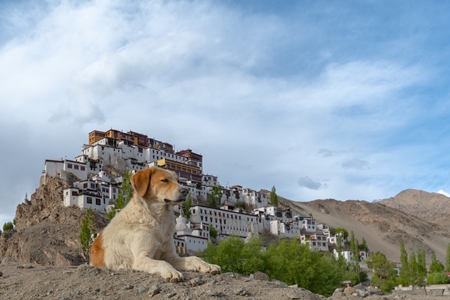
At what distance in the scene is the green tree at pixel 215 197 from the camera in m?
109

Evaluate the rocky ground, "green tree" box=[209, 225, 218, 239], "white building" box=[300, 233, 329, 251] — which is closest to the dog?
the rocky ground

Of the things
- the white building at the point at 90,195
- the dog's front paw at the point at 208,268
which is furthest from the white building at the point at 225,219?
the dog's front paw at the point at 208,268

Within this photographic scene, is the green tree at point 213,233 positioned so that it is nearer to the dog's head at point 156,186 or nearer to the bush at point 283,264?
the bush at point 283,264

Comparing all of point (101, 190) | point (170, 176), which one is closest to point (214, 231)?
point (101, 190)

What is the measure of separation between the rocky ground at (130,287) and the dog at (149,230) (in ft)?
1.02

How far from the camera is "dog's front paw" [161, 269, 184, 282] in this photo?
7547 millimetres

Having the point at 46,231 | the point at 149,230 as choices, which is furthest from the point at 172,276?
the point at 46,231

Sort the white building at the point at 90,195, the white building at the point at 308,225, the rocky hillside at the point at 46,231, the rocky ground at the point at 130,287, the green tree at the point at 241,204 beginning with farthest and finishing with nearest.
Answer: the white building at the point at 308,225
the green tree at the point at 241,204
the white building at the point at 90,195
the rocky hillside at the point at 46,231
the rocky ground at the point at 130,287

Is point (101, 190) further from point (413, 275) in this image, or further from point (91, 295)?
point (91, 295)

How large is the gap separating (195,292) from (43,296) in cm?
207

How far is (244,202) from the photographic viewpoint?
12200cm

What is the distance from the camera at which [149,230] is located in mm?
8258

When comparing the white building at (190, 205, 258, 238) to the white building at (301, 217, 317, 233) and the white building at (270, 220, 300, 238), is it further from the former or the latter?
the white building at (301, 217, 317, 233)

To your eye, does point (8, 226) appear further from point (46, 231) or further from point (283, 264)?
point (283, 264)
